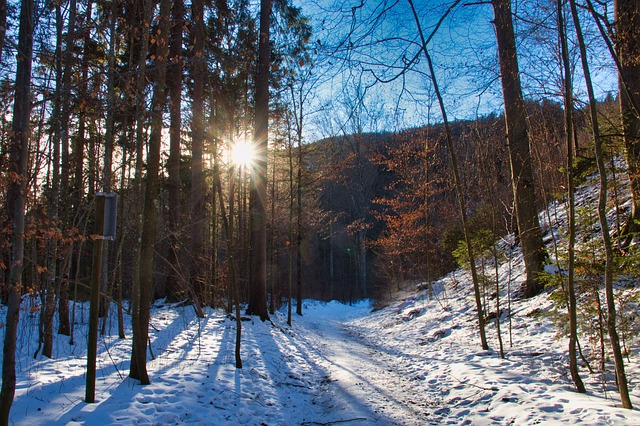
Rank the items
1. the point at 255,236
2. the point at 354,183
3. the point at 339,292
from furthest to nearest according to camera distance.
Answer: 1. the point at 339,292
2. the point at 354,183
3. the point at 255,236

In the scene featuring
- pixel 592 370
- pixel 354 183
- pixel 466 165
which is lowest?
pixel 592 370

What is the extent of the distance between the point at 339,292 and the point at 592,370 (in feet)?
118

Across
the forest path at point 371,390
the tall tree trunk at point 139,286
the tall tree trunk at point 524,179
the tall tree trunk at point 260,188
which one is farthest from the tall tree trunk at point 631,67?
the tall tree trunk at point 260,188

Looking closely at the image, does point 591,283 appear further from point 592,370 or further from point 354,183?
point 354,183

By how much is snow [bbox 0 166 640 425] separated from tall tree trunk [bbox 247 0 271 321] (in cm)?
223

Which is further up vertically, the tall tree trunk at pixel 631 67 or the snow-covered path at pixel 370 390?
the tall tree trunk at pixel 631 67

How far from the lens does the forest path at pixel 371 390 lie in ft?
14.3

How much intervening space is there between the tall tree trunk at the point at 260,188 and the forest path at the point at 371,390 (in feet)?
9.72

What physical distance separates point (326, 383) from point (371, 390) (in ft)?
2.90

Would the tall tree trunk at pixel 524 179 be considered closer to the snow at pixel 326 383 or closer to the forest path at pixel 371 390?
the snow at pixel 326 383

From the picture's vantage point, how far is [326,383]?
5.96 m

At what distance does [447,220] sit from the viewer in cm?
1812

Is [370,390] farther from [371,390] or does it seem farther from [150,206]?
[150,206]

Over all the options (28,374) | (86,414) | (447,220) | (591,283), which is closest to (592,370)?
(591,283)
